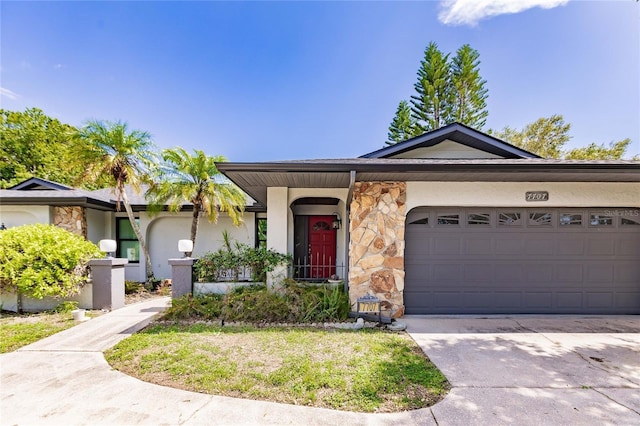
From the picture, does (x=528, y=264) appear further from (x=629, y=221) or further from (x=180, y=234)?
(x=180, y=234)

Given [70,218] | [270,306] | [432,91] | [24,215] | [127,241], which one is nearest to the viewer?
[270,306]

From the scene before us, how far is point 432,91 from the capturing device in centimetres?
1953

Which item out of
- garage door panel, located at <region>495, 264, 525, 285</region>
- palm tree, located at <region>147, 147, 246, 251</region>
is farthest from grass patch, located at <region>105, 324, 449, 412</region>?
palm tree, located at <region>147, 147, 246, 251</region>

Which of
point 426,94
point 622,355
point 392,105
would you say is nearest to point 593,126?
point 426,94

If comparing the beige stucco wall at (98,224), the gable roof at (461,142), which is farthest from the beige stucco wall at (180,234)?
the gable roof at (461,142)

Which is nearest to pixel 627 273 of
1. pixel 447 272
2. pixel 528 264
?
pixel 528 264

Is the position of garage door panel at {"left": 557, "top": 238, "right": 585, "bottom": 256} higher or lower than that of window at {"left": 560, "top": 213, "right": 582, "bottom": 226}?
lower

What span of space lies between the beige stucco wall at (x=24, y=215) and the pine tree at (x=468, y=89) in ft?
77.4

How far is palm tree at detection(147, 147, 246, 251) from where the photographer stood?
8891 mm

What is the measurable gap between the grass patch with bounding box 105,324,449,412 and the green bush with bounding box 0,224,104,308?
9.97 ft

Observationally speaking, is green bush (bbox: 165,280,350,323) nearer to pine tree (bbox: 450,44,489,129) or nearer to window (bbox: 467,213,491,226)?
window (bbox: 467,213,491,226)

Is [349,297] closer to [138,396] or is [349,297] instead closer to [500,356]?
[500,356]

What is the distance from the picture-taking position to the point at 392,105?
21.0m

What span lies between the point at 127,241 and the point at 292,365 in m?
10.2
